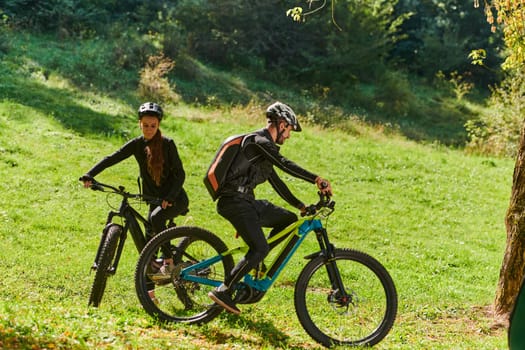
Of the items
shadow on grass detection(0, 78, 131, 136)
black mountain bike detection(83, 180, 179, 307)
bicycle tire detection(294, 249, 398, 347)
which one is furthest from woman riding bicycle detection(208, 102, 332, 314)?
shadow on grass detection(0, 78, 131, 136)

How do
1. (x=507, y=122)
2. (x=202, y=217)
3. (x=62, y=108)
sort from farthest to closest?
(x=507, y=122) < (x=62, y=108) < (x=202, y=217)

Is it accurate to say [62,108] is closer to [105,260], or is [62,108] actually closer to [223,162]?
[105,260]

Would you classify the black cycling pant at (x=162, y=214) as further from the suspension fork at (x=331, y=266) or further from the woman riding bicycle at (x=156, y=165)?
the suspension fork at (x=331, y=266)

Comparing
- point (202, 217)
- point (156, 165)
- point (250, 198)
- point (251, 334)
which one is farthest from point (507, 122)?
point (250, 198)

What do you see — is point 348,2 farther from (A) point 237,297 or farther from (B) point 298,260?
(A) point 237,297

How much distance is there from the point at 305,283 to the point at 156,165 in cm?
200

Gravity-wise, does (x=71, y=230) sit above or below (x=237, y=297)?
below

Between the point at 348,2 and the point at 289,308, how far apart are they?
2816 centimetres

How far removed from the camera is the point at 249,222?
615cm

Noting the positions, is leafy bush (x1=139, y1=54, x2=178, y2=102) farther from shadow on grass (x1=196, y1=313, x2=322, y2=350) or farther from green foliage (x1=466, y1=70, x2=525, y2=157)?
shadow on grass (x1=196, y1=313, x2=322, y2=350)

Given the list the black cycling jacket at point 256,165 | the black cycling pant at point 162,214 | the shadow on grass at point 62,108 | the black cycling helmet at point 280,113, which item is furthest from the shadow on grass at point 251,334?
the shadow on grass at point 62,108

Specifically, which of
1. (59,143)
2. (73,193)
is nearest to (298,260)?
(73,193)

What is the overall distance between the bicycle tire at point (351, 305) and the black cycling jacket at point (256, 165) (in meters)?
0.63

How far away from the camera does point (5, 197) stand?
1291cm
